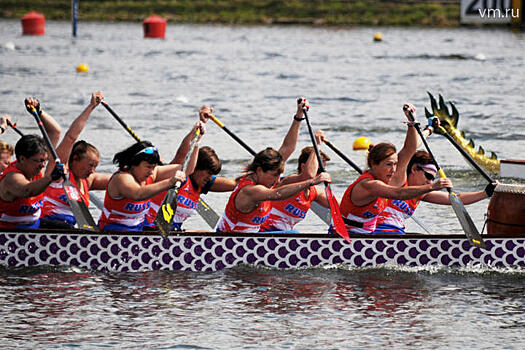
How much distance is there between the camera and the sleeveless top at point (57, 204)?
9070mm

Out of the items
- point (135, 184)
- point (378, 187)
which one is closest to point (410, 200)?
point (378, 187)

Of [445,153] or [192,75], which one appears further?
[192,75]

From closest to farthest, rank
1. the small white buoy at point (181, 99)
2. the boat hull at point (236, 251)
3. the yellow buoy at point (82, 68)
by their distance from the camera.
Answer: the boat hull at point (236, 251) < the small white buoy at point (181, 99) < the yellow buoy at point (82, 68)

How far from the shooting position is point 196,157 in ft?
28.5

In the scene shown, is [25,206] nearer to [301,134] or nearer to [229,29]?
[301,134]

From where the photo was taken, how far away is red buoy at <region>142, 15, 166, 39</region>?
41.5m

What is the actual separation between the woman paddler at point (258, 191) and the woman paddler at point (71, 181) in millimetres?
1207

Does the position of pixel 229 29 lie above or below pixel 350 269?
above

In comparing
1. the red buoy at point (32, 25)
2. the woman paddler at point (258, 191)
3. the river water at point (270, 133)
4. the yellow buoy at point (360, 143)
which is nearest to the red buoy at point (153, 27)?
the river water at point (270, 133)

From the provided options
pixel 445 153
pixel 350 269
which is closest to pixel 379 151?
pixel 350 269

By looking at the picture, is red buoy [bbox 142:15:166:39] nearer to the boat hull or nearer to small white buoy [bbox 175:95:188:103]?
A: small white buoy [bbox 175:95:188:103]

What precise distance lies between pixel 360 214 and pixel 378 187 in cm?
40

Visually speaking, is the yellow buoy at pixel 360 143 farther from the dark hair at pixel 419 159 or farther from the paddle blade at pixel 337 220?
the paddle blade at pixel 337 220

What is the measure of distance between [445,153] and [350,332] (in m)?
9.47
